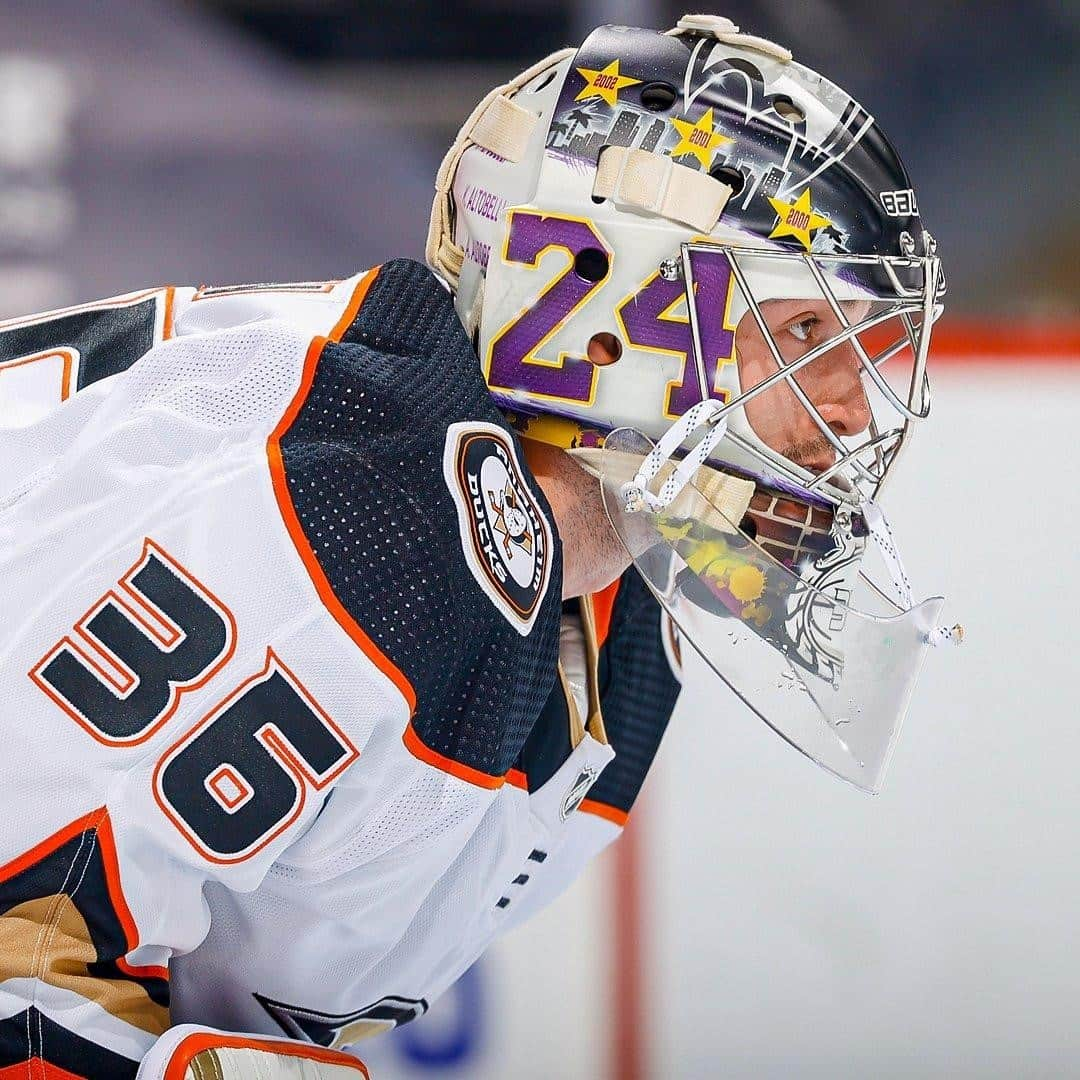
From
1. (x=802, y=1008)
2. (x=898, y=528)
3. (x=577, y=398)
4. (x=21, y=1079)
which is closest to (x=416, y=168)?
(x=898, y=528)

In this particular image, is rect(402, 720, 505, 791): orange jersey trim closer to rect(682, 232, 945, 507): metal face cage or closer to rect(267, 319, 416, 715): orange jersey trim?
rect(267, 319, 416, 715): orange jersey trim

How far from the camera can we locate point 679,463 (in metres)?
1.17

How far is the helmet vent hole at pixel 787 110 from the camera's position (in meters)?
1.21

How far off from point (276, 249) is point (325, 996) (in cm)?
138

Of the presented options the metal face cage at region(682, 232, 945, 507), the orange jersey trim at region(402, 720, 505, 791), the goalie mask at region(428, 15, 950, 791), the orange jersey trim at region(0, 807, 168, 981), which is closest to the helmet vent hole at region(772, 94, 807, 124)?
the goalie mask at region(428, 15, 950, 791)

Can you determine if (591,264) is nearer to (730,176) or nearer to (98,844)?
(730,176)

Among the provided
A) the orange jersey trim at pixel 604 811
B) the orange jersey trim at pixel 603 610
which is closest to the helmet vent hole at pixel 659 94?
the orange jersey trim at pixel 603 610

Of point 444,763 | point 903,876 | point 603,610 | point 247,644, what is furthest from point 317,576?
point 903,876

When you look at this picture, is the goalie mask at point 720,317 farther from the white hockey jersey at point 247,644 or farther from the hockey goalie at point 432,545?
the white hockey jersey at point 247,644

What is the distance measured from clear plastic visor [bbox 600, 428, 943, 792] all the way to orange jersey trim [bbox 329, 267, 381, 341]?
0.28 m

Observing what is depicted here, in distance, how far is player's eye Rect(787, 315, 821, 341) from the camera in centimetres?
124

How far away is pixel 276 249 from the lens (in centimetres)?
226

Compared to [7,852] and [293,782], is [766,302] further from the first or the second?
[7,852]

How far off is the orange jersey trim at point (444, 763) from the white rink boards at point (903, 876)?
99 centimetres
